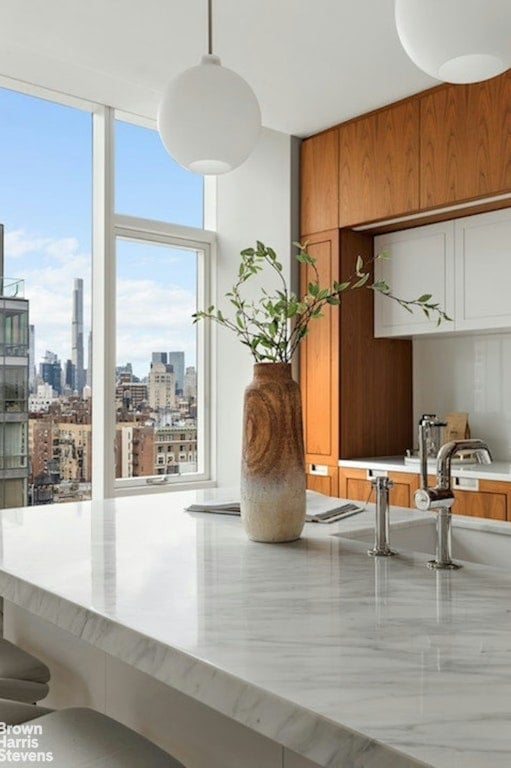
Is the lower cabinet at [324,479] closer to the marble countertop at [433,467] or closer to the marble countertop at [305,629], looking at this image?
the marble countertop at [433,467]

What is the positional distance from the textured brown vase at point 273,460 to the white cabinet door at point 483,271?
228cm

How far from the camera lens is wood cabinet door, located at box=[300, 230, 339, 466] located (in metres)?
4.04

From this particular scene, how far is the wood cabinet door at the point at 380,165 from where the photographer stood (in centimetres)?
370

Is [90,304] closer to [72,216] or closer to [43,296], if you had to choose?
[43,296]

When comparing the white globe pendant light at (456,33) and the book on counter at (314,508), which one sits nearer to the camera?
the white globe pendant light at (456,33)

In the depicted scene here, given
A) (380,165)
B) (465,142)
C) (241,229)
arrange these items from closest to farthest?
(465,142) < (380,165) < (241,229)

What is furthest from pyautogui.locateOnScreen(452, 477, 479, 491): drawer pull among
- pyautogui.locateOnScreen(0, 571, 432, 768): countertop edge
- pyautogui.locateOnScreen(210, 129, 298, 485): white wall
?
pyautogui.locateOnScreen(0, 571, 432, 768): countertop edge

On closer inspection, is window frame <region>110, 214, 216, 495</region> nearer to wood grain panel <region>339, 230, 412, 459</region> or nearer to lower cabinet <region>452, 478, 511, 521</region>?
wood grain panel <region>339, 230, 412, 459</region>

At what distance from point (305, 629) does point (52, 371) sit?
3.35 meters

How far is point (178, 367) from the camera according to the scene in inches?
183

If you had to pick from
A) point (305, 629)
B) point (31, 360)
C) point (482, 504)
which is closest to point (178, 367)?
point (31, 360)

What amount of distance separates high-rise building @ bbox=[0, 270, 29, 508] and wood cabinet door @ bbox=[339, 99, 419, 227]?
1838 mm

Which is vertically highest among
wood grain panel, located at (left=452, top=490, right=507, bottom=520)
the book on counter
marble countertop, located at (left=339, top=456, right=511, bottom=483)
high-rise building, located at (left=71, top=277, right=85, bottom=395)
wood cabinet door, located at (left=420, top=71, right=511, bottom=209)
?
wood cabinet door, located at (left=420, top=71, right=511, bottom=209)

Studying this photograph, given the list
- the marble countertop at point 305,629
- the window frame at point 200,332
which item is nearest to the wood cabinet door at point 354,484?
the window frame at point 200,332
